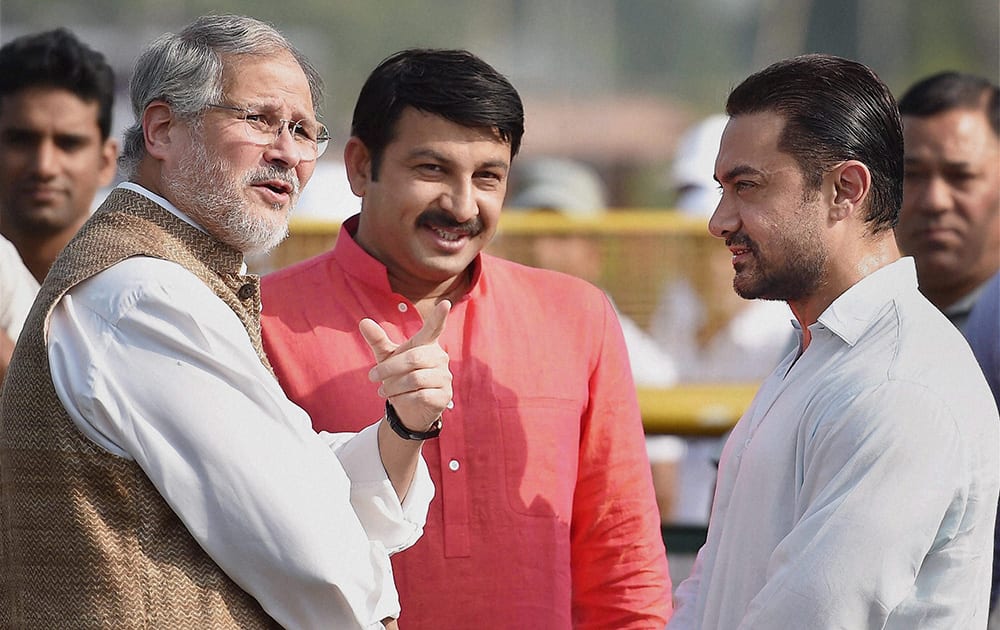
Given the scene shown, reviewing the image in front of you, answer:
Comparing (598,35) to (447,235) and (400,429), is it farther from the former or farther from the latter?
(400,429)

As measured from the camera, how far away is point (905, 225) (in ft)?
14.4

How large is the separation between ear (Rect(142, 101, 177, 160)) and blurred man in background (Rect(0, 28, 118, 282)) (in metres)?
1.67

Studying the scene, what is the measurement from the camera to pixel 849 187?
2.60 metres

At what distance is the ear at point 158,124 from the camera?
8.42ft

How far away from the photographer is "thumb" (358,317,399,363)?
2594 mm

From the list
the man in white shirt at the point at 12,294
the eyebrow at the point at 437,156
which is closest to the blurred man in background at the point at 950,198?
the eyebrow at the point at 437,156

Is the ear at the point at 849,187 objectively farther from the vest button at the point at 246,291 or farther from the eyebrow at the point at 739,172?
the vest button at the point at 246,291

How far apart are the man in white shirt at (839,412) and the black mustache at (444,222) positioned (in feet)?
1.93

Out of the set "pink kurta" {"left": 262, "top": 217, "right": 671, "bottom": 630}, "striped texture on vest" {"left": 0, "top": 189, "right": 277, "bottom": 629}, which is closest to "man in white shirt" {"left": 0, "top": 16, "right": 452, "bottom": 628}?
"striped texture on vest" {"left": 0, "top": 189, "right": 277, "bottom": 629}

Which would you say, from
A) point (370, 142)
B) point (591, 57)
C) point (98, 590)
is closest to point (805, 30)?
point (591, 57)

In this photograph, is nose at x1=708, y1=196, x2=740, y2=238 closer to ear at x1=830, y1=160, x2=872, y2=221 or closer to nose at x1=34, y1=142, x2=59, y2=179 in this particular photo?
ear at x1=830, y1=160, x2=872, y2=221

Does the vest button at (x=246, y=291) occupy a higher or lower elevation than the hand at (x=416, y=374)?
higher

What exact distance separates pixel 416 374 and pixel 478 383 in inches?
20.2

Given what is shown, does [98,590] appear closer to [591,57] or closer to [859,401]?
[859,401]
